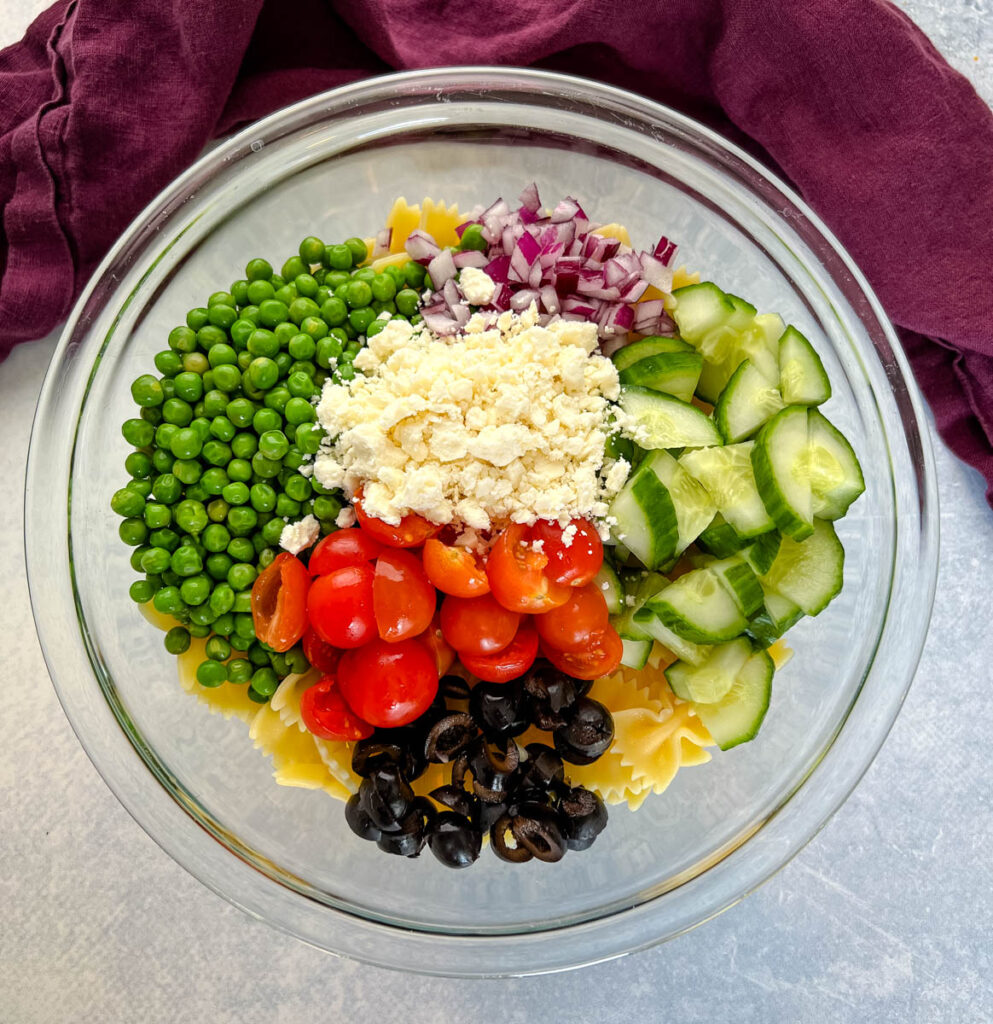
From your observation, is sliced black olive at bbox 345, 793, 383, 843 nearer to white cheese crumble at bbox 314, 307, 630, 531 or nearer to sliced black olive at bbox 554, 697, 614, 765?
sliced black olive at bbox 554, 697, 614, 765

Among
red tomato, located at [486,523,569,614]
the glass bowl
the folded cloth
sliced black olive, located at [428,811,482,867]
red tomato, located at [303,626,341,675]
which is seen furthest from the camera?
the folded cloth

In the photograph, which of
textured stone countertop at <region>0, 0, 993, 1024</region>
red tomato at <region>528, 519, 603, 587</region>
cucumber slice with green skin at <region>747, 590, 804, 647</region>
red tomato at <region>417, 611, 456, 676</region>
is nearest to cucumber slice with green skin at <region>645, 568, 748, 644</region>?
cucumber slice with green skin at <region>747, 590, 804, 647</region>

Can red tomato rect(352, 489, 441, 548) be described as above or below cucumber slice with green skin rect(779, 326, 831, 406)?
below

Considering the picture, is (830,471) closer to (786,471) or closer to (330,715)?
(786,471)

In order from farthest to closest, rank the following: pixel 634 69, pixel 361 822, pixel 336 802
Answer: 1. pixel 634 69
2. pixel 336 802
3. pixel 361 822

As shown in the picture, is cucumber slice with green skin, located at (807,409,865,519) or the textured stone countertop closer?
cucumber slice with green skin, located at (807,409,865,519)

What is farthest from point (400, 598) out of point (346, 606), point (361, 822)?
point (361, 822)

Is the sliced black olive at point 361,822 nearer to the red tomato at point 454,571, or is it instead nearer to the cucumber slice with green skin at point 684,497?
the red tomato at point 454,571
